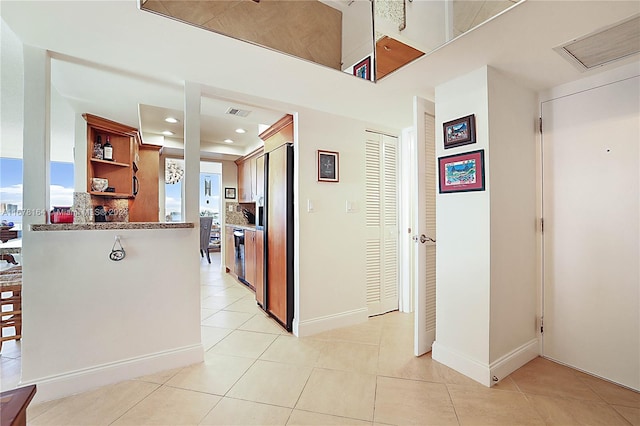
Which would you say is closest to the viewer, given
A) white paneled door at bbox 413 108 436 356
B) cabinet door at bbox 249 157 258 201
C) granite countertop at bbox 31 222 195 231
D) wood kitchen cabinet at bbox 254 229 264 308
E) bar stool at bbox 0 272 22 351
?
granite countertop at bbox 31 222 195 231

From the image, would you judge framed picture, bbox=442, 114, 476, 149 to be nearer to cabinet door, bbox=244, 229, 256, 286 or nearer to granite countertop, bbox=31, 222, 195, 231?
granite countertop, bbox=31, 222, 195, 231

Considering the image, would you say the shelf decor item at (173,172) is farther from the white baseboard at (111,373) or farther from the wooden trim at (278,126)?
the white baseboard at (111,373)

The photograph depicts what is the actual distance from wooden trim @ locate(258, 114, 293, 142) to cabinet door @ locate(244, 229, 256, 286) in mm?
1314

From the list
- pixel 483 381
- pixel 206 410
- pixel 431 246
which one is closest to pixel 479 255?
pixel 431 246

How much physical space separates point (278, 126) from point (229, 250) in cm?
310

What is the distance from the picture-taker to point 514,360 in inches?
82.4

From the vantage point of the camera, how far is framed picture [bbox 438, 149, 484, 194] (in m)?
1.95

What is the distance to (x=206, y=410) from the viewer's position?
1649mm

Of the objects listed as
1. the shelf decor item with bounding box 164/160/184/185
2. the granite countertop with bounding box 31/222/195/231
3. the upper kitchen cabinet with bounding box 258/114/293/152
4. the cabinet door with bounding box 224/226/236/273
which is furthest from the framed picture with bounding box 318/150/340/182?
the shelf decor item with bounding box 164/160/184/185

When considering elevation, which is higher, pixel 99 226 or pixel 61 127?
pixel 61 127

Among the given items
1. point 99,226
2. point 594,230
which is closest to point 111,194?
point 99,226

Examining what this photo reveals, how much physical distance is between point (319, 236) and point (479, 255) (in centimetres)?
140

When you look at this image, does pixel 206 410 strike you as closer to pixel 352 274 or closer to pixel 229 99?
pixel 352 274

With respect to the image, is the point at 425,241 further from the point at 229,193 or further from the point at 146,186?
the point at 229,193
